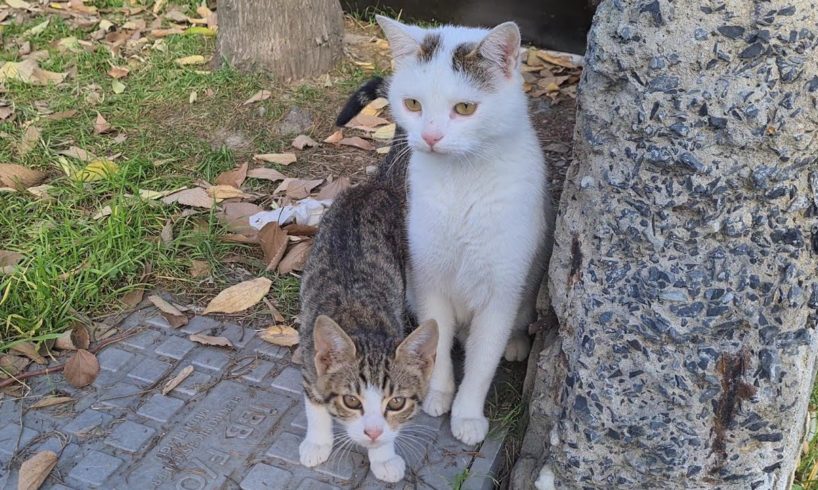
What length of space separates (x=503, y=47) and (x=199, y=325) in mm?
1727

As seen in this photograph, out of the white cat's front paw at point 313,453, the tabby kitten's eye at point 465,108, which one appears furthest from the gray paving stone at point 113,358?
the tabby kitten's eye at point 465,108

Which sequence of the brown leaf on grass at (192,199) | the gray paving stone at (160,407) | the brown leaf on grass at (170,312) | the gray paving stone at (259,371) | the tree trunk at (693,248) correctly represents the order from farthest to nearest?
the brown leaf on grass at (192,199) < the brown leaf on grass at (170,312) < the gray paving stone at (259,371) < the gray paving stone at (160,407) < the tree trunk at (693,248)

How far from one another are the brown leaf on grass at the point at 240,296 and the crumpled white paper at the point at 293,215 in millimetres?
384

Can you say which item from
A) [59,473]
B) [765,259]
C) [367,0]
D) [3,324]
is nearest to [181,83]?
[367,0]

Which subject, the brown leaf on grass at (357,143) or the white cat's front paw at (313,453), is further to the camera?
the brown leaf on grass at (357,143)

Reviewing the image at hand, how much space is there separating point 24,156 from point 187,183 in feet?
3.12

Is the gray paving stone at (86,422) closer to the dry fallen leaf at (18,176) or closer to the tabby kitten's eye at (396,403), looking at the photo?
the tabby kitten's eye at (396,403)

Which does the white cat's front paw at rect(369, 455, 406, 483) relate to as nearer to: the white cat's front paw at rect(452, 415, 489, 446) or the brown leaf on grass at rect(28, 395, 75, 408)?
the white cat's front paw at rect(452, 415, 489, 446)

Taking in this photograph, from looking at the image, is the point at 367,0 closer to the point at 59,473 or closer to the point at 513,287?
the point at 513,287

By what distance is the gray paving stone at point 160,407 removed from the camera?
281cm

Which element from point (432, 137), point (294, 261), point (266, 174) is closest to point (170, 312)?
point (294, 261)

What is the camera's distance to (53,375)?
2.99m

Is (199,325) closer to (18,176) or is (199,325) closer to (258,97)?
(18,176)

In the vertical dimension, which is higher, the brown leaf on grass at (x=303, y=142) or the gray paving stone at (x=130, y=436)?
the brown leaf on grass at (x=303, y=142)
